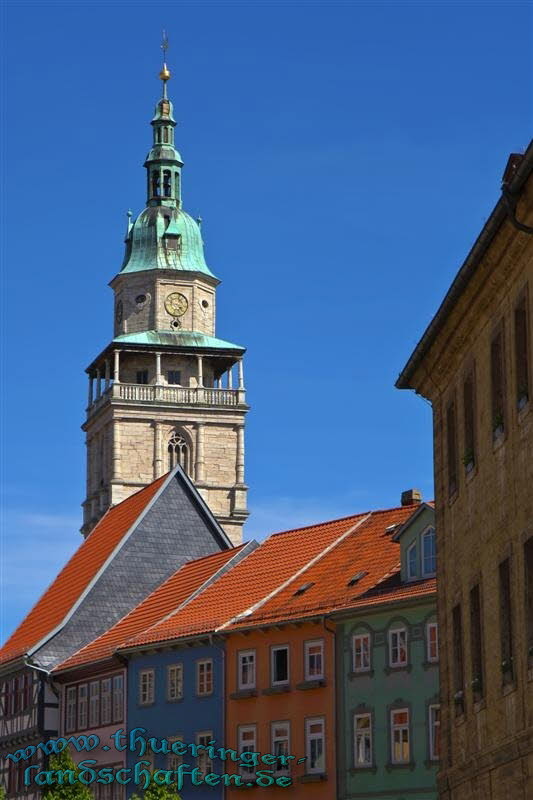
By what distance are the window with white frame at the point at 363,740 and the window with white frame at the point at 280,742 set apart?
349 centimetres

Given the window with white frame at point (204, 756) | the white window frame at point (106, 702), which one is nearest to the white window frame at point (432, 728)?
the window with white frame at point (204, 756)

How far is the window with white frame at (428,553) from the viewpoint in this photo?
198 ft

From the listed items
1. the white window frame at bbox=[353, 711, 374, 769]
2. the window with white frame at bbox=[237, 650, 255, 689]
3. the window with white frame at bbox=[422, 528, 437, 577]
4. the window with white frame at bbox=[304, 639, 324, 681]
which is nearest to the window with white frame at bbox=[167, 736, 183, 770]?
the window with white frame at bbox=[237, 650, 255, 689]

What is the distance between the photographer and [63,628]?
79562mm

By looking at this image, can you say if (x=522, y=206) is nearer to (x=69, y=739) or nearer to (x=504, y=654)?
(x=504, y=654)

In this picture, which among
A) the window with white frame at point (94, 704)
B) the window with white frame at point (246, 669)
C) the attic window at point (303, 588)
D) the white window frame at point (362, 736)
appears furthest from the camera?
the window with white frame at point (94, 704)

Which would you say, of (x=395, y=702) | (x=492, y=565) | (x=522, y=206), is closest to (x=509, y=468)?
(x=492, y=565)

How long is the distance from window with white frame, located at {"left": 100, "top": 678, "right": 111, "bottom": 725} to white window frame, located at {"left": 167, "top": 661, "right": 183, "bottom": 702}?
3.94 metres

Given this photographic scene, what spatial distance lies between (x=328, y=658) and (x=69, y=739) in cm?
1544

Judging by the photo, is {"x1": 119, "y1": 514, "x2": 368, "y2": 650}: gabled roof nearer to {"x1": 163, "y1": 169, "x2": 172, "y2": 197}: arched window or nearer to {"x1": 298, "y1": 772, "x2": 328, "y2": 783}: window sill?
{"x1": 298, "y1": 772, "x2": 328, "y2": 783}: window sill

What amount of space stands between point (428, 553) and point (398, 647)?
2.73 meters

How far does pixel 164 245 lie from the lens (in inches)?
6240

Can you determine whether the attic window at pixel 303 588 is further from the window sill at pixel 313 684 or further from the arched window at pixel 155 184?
the arched window at pixel 155 184

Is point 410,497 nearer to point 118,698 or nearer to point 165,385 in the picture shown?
point 118,698
